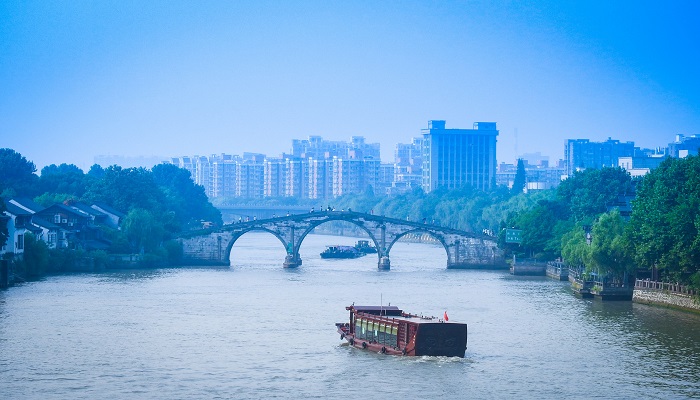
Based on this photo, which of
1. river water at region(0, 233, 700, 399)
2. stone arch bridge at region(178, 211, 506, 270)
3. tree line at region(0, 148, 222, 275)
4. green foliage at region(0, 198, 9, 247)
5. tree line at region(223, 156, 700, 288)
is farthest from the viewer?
stone arch bridge at region(178, 211, 506, 270)

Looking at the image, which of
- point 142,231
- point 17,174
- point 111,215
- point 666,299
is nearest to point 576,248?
point 666,299

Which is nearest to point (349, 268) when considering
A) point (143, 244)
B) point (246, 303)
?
point (143, 244)

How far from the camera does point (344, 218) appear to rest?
331 feet

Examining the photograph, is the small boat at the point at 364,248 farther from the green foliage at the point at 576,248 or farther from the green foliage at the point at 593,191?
the green foliage at the point at 576,248

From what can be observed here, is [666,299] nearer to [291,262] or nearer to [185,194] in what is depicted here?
[291,262]

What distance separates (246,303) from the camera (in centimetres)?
6356

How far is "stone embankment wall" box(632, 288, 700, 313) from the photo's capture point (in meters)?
58.0

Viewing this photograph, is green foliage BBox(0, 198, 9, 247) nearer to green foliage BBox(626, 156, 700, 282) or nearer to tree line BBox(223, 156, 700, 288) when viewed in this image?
tree line BBox(223, 156, 700, 288)

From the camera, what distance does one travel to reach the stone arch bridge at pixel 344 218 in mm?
96188

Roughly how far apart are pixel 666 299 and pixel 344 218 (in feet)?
141

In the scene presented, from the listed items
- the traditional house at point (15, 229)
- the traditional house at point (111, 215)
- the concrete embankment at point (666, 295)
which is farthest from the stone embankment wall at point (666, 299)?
the traditional house at point (111, 215)

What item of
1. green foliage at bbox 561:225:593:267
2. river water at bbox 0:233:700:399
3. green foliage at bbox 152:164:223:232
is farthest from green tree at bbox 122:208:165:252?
green foliage at bbox 561:225:593:267

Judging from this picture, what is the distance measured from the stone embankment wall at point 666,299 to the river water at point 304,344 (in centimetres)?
69

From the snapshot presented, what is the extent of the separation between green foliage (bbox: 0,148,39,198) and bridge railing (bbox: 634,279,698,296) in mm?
57360
